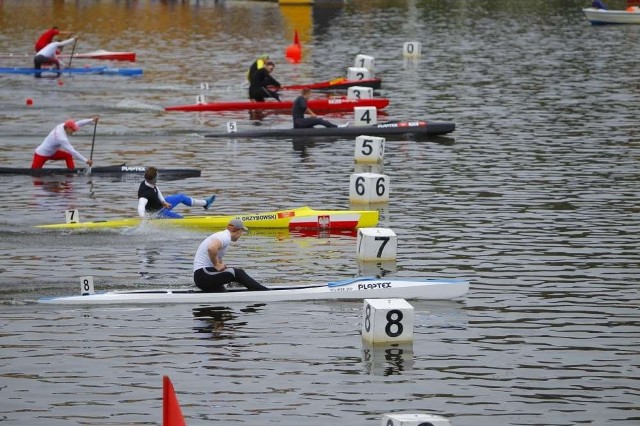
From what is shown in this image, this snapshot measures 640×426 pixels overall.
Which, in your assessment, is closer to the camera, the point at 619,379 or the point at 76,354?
the point at 619,379

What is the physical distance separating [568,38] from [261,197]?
144ft

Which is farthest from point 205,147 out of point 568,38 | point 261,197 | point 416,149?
point 568,38


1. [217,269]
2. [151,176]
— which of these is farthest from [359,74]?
[217,269]

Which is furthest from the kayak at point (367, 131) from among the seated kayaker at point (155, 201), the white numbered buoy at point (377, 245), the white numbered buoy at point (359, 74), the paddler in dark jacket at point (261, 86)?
the white numbered buoy at point (377, 245)

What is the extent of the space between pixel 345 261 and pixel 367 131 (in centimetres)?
1535

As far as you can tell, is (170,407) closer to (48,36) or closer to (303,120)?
(303,120)

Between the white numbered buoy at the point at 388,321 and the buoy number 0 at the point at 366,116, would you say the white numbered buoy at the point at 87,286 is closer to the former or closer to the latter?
the white numbered buoy at the point at 388,321

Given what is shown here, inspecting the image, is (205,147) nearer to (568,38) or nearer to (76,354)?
(76,354)

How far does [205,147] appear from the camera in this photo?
42281 millimetres

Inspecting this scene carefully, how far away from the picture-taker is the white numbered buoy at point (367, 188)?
33.0m

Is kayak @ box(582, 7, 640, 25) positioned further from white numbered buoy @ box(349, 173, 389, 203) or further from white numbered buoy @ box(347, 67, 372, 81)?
white numbered buoy @ box(349, 173, 389, 203)

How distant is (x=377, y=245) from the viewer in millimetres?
27281

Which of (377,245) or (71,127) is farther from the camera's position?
(71,127)

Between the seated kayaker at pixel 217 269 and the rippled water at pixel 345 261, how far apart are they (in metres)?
0.41
